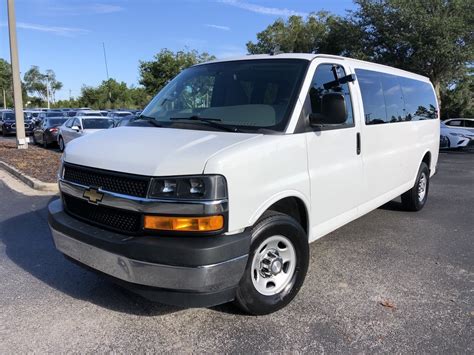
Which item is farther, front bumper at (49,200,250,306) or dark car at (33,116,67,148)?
dark car at (33,116,67,148)

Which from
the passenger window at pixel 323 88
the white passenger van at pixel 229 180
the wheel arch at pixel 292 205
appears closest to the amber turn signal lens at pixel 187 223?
the white passenger van at pixel 229 180

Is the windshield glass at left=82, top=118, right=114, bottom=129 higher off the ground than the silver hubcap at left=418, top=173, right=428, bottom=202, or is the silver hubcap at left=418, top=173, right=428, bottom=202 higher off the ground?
the windshield glass at left=82, top=118, right=114, bottom=129

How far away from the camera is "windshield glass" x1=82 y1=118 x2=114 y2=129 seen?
15.6m

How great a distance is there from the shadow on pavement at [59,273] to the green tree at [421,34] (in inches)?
829

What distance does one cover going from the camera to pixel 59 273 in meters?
4.43

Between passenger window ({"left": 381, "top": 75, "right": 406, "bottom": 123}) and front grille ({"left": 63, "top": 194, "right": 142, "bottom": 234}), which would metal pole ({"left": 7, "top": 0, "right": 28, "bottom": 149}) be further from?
passenger window ({"left": 381, "top": 75, "right": 406, "bottom": 123})

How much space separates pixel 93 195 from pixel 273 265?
1.50 metres

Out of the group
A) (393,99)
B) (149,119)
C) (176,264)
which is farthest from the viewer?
(393,99)

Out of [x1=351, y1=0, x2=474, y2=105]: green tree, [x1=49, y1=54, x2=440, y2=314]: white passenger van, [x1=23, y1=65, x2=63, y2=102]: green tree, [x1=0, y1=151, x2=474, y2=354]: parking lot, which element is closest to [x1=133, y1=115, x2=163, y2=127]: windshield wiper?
[x1=49, y1=54, x2=440, y2=314]: white passenger van

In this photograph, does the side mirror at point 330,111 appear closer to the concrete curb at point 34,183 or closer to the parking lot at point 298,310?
the parking lot at point 298,310

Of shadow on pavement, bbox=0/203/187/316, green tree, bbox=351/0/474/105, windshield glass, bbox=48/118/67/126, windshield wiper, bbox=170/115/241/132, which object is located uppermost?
green tree, bbox=351/0/474/105

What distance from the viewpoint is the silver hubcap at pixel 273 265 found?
3463mm

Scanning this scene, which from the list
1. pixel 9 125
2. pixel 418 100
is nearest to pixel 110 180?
pixel 418 100

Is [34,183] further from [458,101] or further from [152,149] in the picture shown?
[458,101]
